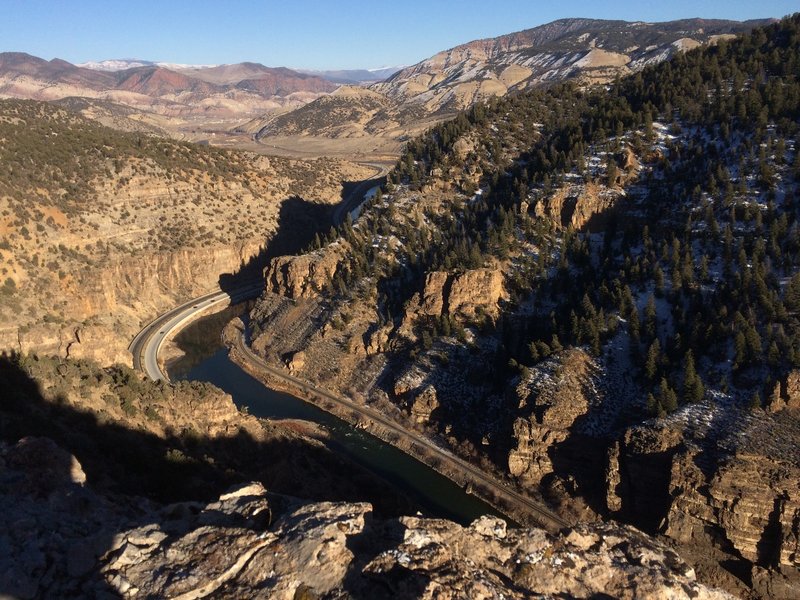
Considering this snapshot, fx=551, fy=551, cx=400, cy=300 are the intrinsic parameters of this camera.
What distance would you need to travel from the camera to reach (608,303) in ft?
169

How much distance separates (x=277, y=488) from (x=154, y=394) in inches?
445

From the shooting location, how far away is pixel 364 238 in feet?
248

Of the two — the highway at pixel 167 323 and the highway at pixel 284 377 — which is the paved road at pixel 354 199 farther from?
the highway at pixel 284 377

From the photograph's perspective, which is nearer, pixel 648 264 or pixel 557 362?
pixel 557 362

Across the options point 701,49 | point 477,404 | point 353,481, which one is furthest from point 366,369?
point 701,49

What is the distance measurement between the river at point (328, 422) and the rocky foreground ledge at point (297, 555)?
24414 mm

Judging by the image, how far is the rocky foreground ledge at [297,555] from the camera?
1447 cm

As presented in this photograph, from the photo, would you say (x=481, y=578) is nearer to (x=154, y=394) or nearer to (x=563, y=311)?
(x=154, y=394)

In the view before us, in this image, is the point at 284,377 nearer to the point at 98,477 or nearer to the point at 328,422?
the point at 328,422

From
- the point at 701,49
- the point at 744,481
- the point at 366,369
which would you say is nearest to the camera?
the point at 744,481

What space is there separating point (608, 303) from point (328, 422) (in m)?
29.2

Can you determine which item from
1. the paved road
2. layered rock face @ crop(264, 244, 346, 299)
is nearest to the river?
layered rock face @ crop(264, 244, 346, 299)

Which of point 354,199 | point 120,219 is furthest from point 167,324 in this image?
point 354,199

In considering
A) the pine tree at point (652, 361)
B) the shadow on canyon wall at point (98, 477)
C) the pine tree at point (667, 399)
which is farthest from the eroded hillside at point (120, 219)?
the pine tree at point (667, 399)
